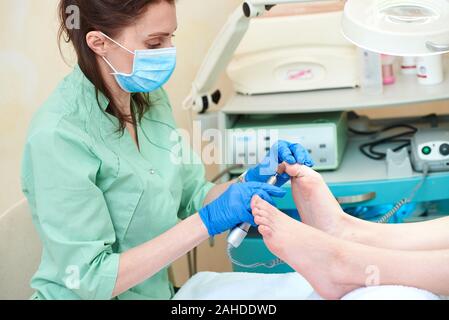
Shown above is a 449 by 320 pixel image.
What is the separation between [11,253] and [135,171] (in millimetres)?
332

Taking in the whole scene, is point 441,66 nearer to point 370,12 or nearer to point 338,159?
Result: point 338,159

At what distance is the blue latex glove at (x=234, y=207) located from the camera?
1.34 metres

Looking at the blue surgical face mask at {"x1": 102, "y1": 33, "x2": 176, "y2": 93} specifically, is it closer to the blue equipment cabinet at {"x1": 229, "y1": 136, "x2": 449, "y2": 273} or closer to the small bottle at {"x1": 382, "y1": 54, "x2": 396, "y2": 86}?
the blue equipment cabinet at {"x1": 229, "y1": 136, "x2": 449, "y2": 273}

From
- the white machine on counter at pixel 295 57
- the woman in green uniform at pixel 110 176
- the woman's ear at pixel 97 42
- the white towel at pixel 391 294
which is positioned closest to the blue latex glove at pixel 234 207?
the woman in green uniform at pixel 110 176

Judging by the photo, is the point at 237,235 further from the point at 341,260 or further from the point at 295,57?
the point at 295,57

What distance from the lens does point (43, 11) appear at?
2.00 metres

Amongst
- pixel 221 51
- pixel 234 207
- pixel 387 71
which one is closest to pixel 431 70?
pixel 387 71

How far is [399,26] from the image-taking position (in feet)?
3.94

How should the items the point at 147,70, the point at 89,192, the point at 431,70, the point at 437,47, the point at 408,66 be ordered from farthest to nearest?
the point at 408,66, the point at 431,70, the point at 147,70, the point at 89,192, the point at 437,47

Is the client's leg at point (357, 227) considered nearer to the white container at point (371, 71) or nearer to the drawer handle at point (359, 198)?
the drawer handle at point (359, 198)

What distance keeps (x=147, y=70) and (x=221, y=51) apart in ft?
1.44

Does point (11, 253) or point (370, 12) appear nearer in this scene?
point (370, 12)

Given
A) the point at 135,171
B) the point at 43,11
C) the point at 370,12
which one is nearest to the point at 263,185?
the point at 135,171

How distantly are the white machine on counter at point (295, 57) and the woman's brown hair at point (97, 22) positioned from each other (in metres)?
0.62
